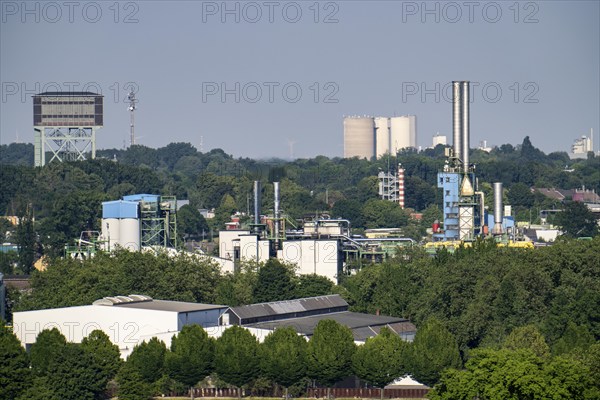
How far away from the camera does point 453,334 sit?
8006cm

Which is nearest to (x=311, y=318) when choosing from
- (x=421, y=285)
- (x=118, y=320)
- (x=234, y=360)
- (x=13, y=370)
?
(x=421, y=285)

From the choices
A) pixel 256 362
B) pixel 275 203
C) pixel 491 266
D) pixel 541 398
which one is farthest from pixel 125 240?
pixel 541 398

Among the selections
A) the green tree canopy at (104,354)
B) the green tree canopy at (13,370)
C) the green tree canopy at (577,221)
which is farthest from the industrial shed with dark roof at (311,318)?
the green tree canopy at (577,221)

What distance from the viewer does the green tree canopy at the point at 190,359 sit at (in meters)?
71.8

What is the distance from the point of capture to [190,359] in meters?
71.9

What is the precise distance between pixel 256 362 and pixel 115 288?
58.9 ft

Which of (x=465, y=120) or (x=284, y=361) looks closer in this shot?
(x=284, y=361)

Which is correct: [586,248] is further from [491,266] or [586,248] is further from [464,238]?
[464,238]

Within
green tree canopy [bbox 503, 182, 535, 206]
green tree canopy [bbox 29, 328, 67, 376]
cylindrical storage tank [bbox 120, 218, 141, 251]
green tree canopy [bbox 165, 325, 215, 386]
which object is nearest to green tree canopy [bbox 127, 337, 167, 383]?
green tree canopy [bbox 165, 325, 215, 386]

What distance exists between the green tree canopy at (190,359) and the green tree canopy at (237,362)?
0.47 m

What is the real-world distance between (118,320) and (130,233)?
31.8m

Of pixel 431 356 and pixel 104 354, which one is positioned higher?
pixel 104 354

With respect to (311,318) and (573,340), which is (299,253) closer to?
(311,318)

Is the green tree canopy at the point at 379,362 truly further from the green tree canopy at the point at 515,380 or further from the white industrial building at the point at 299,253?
the white industrial building at the point at 299,253
